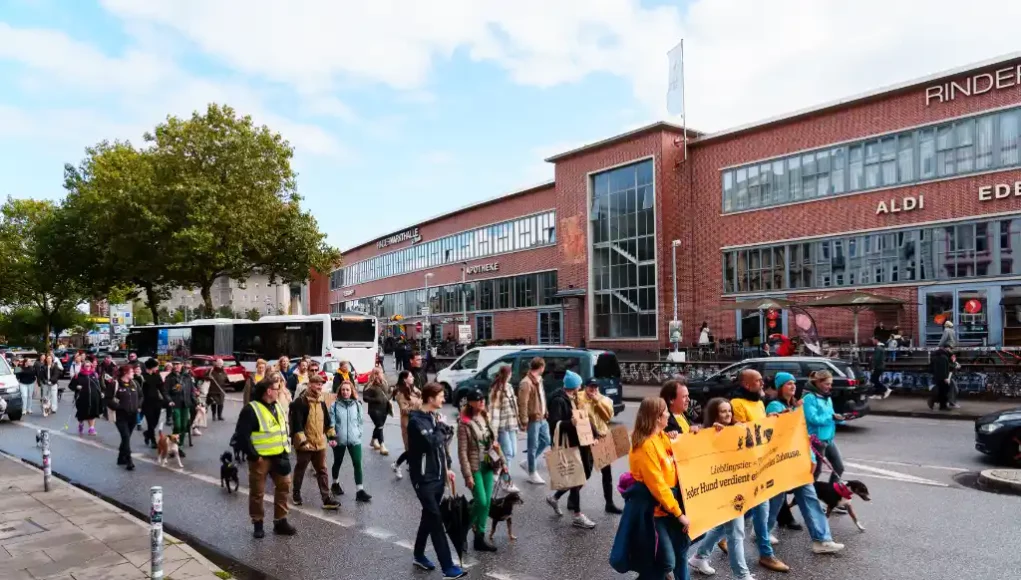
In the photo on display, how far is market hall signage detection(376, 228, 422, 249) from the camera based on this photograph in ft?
202

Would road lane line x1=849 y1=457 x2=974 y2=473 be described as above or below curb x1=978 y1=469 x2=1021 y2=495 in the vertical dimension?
below

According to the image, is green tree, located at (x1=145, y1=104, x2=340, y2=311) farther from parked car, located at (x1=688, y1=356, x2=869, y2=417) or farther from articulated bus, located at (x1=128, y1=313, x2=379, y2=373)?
parked car, located at (x1=688, y1=356, x2=869, y2=417)

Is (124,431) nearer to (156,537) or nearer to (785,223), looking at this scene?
(156,537)

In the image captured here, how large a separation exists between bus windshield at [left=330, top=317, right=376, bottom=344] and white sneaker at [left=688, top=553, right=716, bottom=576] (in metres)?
23.2

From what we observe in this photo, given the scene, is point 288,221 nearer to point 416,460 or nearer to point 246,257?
point 246,257

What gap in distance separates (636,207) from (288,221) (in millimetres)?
18657

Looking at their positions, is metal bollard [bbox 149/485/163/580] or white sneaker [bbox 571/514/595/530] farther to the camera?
white sneaker [bbox 571/514/595/530]

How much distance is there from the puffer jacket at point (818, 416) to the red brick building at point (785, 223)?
23.0m

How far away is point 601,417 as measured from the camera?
8242mm

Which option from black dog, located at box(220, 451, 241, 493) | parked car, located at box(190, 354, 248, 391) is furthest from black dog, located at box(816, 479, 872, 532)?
parked car, located at box(190, 354, 248, 391)

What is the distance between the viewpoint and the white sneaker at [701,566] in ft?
19.7

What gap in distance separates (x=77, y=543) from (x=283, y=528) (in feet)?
6.39

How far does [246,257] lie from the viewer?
3750cm

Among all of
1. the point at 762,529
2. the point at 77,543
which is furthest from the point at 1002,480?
the point at 77,543
